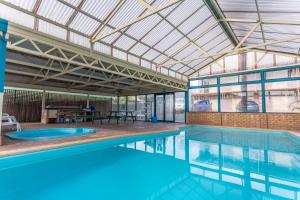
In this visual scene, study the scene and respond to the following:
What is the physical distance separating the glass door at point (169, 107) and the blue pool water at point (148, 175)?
26.3ft

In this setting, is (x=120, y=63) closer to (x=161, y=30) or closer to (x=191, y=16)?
(x=161, y=30)

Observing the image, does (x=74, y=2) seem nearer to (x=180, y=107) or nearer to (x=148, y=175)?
(x=148, y=175)

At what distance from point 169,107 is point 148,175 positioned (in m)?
9.97

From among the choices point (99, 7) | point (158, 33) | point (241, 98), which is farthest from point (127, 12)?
point (241, 98)

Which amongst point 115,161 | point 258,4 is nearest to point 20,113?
point 115,161

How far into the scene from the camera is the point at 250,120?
9.34m

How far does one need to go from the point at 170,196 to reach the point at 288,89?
32.0 feet

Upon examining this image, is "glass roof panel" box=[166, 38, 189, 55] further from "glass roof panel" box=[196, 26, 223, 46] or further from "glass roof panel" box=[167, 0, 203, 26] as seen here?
"glass roof panel" box=[167, 0, 203, 26]

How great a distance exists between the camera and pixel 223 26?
766 centimetres

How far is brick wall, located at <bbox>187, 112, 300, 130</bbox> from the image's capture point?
8.31 metres

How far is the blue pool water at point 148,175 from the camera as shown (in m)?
2.21

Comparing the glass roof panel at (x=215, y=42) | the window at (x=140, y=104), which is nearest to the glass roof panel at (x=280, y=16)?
the glass roof panel at (x=215, y=42)

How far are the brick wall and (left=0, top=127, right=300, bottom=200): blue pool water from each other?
4.91 meters

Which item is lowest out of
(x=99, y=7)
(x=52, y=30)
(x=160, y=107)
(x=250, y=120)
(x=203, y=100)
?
(x=250, y=120)
